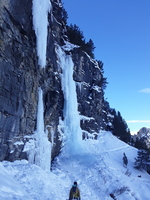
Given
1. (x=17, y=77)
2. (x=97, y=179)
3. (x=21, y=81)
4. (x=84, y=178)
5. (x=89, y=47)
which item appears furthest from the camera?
(x=89, y=47)

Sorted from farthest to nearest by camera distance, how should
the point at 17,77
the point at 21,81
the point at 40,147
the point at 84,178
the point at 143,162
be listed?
the point at 143,162, the point at 84,178, the point at 40,147, the point at 21,81, the point at 17,77

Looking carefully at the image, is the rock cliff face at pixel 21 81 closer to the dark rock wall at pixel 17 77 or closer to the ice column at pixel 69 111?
the dark rock wall at pixel 17 77

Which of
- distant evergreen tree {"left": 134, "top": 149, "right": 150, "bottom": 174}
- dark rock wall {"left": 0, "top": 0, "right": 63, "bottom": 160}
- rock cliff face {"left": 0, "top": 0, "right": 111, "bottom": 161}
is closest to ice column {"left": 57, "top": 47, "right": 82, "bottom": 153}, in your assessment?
rock cliff face {"left": 0, "top": 0, "right": 111, "bottom": 161}

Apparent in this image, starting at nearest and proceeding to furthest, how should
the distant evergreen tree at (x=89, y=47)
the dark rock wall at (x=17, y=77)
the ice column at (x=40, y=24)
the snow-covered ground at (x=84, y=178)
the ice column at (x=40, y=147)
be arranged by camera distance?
the snow-covered ground at (x=84, y=178)
the dark rock wall at (x=17, y=77)
the ice column at (x=40, y=147)
the ice column at (x=40, y=24)
the distant evergreen tree at (x=89, y=47)

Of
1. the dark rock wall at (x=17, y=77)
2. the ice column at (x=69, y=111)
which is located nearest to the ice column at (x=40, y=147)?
the dark rock wall at (x=17, y=77)

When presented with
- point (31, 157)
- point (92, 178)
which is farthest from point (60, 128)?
point (31, 157)

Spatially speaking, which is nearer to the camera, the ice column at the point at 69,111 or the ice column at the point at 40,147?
the ice column at the point at 40,147

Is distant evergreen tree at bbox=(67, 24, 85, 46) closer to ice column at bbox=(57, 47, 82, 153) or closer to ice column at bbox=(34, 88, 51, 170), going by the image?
ice column at bbox=(57, 47, 82, 153)

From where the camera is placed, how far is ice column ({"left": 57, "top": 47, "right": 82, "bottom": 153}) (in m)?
22.5

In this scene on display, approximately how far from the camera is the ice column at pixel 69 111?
22.5 metres

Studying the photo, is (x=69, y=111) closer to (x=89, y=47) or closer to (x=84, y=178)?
(x=84, y=178)

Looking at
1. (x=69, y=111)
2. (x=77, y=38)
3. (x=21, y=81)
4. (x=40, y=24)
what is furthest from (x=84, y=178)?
(x=77, y=38)

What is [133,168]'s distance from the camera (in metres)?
26.3

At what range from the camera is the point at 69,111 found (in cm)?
2284
